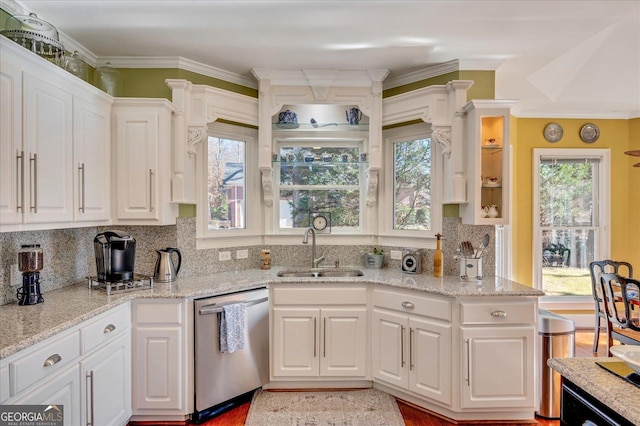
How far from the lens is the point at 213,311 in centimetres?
263

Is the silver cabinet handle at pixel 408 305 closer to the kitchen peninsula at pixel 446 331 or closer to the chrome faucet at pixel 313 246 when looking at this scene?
the kitchen peninsula at pixel 446 331

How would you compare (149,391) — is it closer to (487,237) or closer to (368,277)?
(368,277)

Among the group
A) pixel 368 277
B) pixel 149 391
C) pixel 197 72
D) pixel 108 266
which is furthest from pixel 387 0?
pixel 149 391

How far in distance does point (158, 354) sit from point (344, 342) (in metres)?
1.37

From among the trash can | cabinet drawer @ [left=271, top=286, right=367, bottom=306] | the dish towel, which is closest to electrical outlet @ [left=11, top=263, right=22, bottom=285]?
the dish towel

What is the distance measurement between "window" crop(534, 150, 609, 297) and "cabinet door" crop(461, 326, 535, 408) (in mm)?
2318

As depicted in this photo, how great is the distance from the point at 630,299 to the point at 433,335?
6.15 ft

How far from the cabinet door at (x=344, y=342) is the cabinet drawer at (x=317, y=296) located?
7 cm

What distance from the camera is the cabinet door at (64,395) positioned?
1.65 meters

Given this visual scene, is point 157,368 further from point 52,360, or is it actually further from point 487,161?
point 487,161

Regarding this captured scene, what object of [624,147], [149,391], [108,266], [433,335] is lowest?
[149,391]

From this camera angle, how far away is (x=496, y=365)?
102 inches

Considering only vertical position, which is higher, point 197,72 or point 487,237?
point 197,72

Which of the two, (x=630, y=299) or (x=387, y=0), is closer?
(x=387, y=0)
